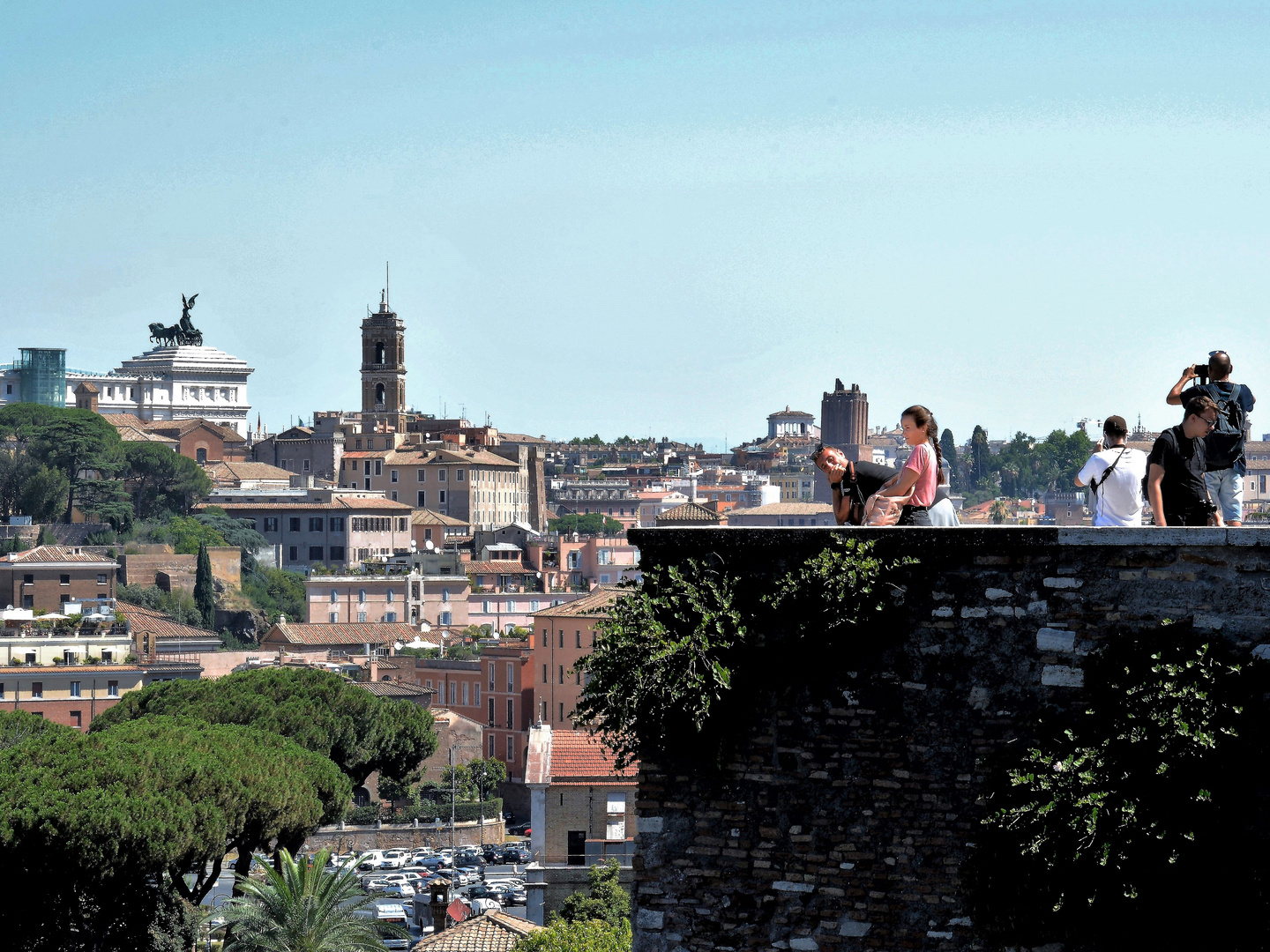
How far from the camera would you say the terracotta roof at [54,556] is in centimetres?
8306

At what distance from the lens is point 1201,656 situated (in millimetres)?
5023

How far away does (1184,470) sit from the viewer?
20.6 feet

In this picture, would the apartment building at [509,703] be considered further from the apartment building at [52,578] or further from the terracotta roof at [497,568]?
the terracotta roof at [497,568]

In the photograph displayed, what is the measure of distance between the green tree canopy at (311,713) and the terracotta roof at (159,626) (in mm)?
30707

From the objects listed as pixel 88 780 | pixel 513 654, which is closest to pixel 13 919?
pixel 88 780

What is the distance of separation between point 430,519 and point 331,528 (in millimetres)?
7249

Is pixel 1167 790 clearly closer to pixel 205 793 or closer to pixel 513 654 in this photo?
pixel 205 793

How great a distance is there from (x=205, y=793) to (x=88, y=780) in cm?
170

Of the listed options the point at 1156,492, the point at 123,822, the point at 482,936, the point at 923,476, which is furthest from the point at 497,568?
the point at 1156,492

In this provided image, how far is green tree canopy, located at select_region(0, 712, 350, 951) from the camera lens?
23.8 metres

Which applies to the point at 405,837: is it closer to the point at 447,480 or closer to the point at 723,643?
the point at 723,643

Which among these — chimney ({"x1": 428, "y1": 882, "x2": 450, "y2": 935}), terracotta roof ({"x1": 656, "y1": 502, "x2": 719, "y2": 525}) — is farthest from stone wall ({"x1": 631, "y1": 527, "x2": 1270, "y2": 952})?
terracotta roof ({"x1": 656, "y1": 502, "x2": 719, "y2": 525})

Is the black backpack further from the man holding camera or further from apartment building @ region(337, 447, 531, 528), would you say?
apartment building @ region(337, 447, 531, 528)

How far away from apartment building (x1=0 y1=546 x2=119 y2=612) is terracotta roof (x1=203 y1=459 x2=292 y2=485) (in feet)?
121
